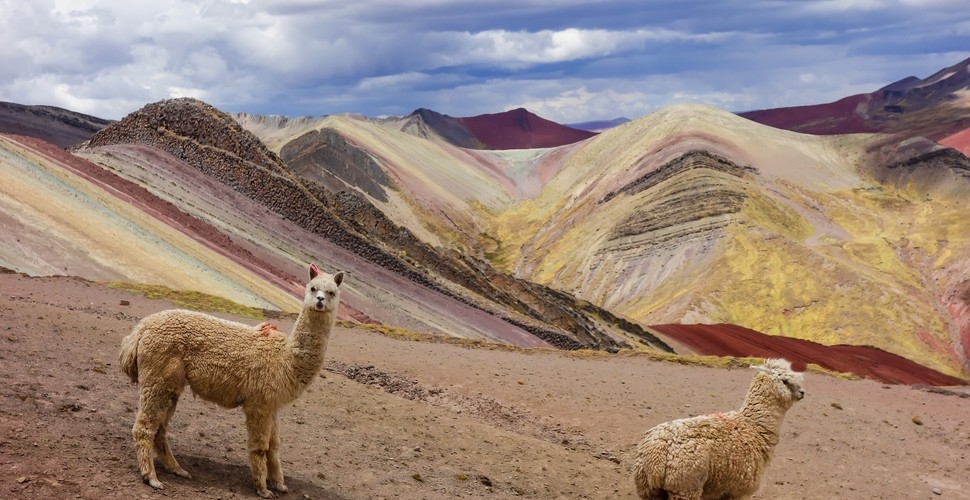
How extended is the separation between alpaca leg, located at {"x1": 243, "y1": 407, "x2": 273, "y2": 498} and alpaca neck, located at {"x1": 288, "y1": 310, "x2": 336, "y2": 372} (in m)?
0.68

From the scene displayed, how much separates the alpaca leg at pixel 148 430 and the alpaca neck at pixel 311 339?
1527mm

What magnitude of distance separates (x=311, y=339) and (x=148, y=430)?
196 centimetres

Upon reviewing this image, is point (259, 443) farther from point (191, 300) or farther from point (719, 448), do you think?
point (191, 300)

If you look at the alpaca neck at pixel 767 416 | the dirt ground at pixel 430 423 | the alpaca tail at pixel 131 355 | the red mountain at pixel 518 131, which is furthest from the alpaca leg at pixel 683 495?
the red mountain at pixel 518 131

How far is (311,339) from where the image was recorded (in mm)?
10570

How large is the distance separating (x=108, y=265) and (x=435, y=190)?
75122 mm

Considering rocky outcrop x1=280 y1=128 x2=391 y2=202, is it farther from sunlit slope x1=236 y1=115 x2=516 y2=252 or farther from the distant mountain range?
the distant mountain range

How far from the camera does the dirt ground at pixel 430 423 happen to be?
33.8ft

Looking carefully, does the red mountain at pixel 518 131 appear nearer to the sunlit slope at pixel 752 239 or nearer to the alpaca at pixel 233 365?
the sunlit slope at pixel 752 239

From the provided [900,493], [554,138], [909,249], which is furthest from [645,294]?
[554,138]

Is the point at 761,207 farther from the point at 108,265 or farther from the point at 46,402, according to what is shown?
the point at 46,402

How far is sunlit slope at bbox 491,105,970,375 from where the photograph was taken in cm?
6309

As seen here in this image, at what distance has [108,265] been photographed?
96.5 feet

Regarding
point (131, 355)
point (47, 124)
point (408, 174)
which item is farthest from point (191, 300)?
point (47, 124)
